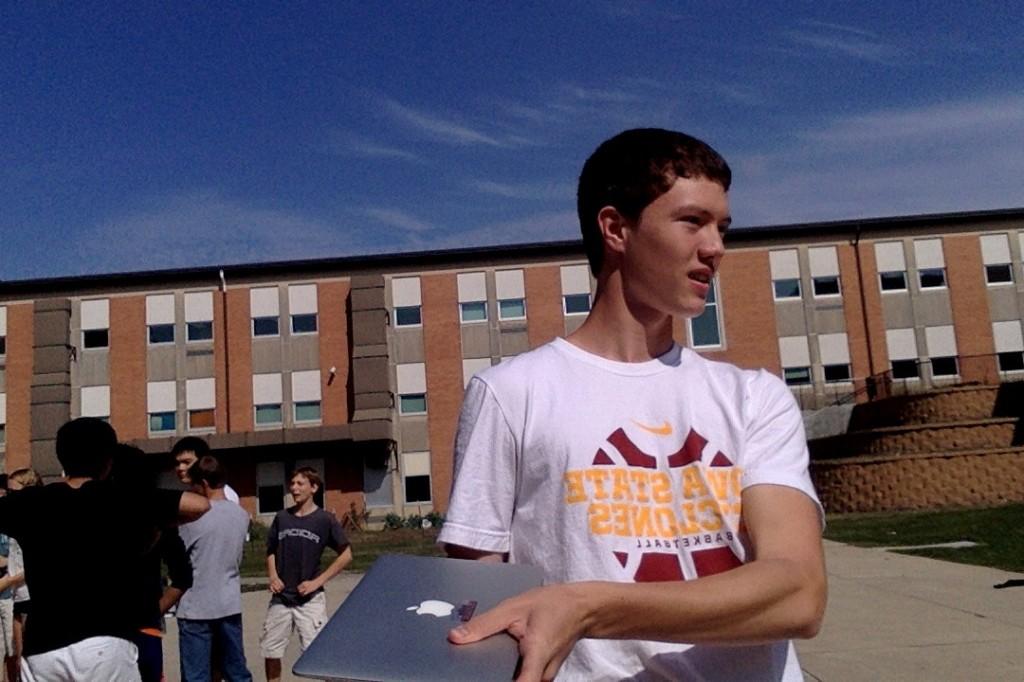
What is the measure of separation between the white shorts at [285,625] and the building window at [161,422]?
36.1m

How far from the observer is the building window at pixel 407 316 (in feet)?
139

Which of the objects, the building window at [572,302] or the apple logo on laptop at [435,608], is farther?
the building window at [572,302]

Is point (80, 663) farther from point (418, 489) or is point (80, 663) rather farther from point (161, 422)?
point (161, 422)

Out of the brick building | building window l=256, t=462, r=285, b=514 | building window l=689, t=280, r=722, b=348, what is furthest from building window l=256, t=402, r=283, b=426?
building window l=689, t=280, r=722, b=348

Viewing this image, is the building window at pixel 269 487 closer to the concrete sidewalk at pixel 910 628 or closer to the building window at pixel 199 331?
the building window at pixel 199 331

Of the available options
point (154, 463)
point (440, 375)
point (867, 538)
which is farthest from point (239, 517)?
point (440, 375)

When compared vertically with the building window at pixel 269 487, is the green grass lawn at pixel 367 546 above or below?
below

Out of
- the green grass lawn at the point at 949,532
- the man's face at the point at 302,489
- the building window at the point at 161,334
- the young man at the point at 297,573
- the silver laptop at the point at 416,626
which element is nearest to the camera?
the silver laptop at the point at 416,626

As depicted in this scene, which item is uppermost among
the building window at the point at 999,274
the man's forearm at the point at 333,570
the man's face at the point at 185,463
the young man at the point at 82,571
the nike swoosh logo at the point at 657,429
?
the building window at the point at 999,274

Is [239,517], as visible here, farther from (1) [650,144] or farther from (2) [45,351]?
(2) [45,351]

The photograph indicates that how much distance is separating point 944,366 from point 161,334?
33.3 metres

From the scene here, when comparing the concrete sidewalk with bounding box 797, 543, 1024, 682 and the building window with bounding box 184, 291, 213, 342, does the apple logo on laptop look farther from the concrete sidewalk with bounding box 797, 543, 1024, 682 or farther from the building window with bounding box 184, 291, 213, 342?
the building window with bounding box 184, 291, 213, 342

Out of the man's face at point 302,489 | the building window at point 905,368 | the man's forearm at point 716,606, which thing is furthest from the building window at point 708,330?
the man's forearm at point 716,606

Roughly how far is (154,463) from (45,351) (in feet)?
135
